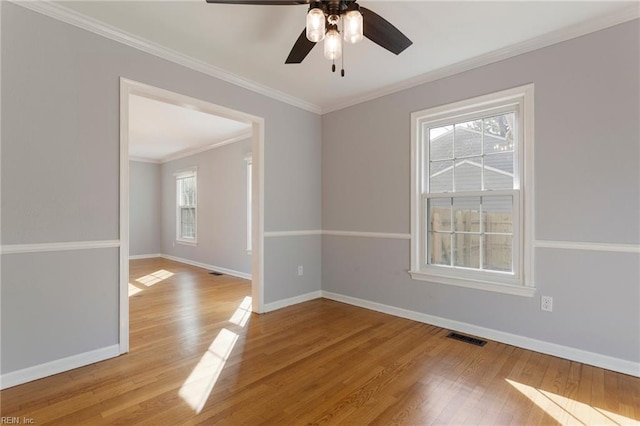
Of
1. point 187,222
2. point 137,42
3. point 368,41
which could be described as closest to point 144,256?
A: point 187,222

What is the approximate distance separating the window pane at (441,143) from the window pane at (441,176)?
75 mm


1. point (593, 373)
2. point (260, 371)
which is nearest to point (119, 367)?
point (260, 371)

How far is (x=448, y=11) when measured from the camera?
2230 mm

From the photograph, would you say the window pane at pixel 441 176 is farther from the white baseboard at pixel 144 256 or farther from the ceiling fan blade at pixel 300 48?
the white baseboard at pixel 144 256

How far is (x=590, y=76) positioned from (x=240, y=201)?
16.1 feet

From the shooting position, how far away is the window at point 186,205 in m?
7.00

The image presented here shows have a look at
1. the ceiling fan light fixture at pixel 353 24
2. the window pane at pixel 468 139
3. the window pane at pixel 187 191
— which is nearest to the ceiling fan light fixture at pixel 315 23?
the ceiling fan light fixture at pixel 353 24

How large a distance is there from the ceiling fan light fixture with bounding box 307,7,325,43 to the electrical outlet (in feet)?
8.75

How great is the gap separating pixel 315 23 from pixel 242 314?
3.01 meters

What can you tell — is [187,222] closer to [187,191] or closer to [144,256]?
[187,191]

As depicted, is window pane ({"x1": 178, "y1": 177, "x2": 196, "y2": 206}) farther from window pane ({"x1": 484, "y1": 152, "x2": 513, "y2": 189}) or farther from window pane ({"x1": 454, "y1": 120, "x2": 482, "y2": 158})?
window pane ({"x1": 484, "y1": 152, "x2": 513, "y2": 189})

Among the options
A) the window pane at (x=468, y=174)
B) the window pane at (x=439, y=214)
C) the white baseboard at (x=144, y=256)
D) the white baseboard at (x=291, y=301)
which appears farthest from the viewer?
the white baseboard at (x=144, y=256)

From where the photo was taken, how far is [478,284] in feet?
9.56

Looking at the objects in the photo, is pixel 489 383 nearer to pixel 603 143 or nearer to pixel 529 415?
pixel 529 415
